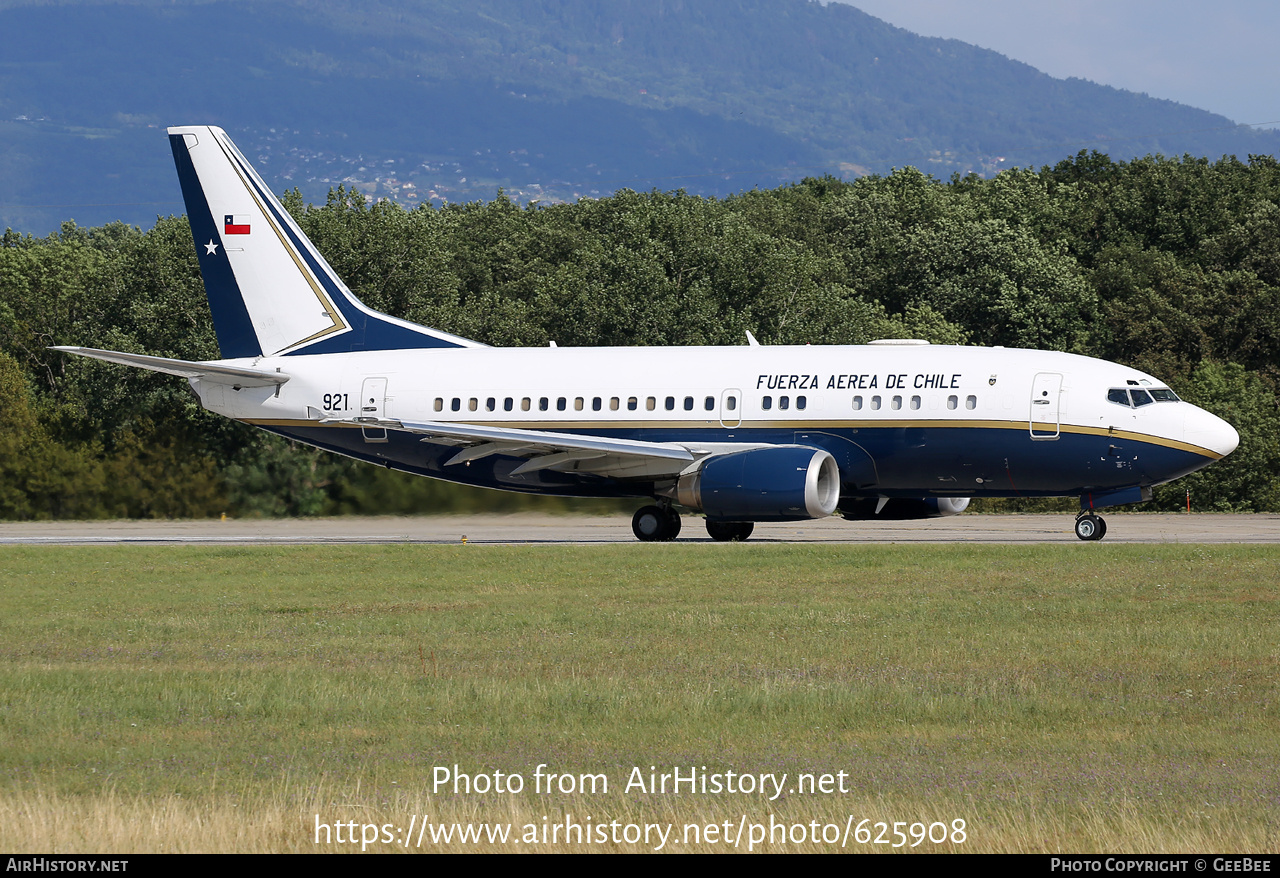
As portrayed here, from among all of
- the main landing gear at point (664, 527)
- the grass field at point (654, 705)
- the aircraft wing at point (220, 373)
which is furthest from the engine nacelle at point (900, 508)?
the aircraft wing at point (220, 373)

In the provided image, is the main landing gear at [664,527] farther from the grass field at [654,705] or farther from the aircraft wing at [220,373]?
the aircraft wing at [220,373]

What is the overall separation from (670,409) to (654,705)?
20112mm

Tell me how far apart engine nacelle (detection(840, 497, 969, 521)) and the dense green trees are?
8.32 meters

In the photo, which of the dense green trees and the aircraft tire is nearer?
the aircraft tire

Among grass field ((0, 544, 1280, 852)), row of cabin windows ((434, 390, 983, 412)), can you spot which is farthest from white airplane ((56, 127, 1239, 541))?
grass field ((0, 544, 1280, 852))

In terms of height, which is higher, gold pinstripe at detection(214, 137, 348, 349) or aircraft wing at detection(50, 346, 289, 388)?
gold pinstripe at detection(214, 137, 348, 349)

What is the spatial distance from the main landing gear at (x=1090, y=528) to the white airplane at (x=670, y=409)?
4cm

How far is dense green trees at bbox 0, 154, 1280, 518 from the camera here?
40.7 meters

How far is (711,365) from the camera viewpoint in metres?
33.3

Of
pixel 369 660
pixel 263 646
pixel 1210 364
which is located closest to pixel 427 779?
pixel 369 660

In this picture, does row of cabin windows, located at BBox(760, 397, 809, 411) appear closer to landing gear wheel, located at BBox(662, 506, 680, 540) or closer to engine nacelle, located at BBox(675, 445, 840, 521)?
engine nacelle, located at BBox(675, 445, 840, 521)

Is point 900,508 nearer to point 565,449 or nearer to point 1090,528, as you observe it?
point 1090,528

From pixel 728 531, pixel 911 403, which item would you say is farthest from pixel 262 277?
pixel 911 403

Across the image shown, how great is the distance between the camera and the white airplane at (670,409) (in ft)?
101
